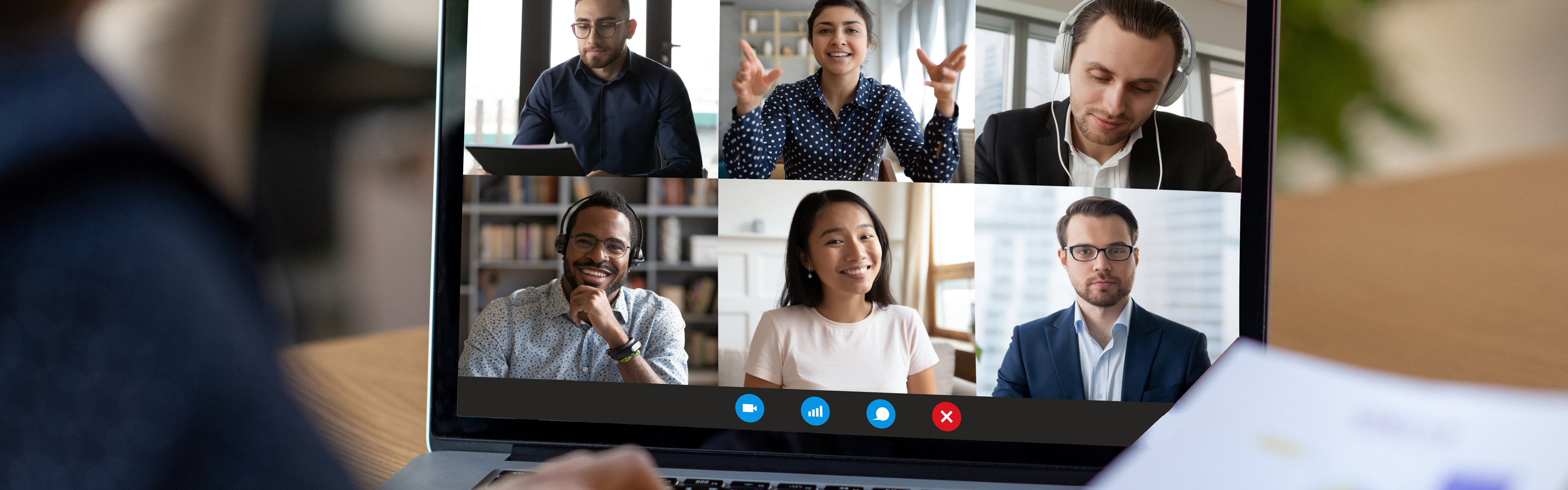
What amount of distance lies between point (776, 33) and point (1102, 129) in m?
0.21

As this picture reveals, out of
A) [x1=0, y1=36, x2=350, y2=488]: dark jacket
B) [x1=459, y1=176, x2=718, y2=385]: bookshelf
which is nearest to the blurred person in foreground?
[x1=0, y1=36, x2=350, y2=488]: dark jacket

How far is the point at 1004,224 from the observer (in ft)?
1.46

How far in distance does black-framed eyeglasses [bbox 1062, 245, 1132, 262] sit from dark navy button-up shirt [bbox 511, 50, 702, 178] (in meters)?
0.24

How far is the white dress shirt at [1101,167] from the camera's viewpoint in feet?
1.45

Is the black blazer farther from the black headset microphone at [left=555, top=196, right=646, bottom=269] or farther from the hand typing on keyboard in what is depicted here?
the hand typing on keyboard

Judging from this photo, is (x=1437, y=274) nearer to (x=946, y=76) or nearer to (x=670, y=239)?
(x=946, y=76)

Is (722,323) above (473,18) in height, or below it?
below

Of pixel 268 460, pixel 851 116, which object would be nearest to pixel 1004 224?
pixel 851 116

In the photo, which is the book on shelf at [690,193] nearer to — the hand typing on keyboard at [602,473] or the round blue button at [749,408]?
the round blue button at [749,408]

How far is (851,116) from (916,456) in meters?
0.21

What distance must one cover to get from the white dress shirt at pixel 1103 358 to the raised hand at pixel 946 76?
145 millimetres

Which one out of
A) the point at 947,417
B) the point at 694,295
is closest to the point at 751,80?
the point at 694,295

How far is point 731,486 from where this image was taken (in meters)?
0.42

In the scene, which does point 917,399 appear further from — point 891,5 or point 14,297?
point 14,297
